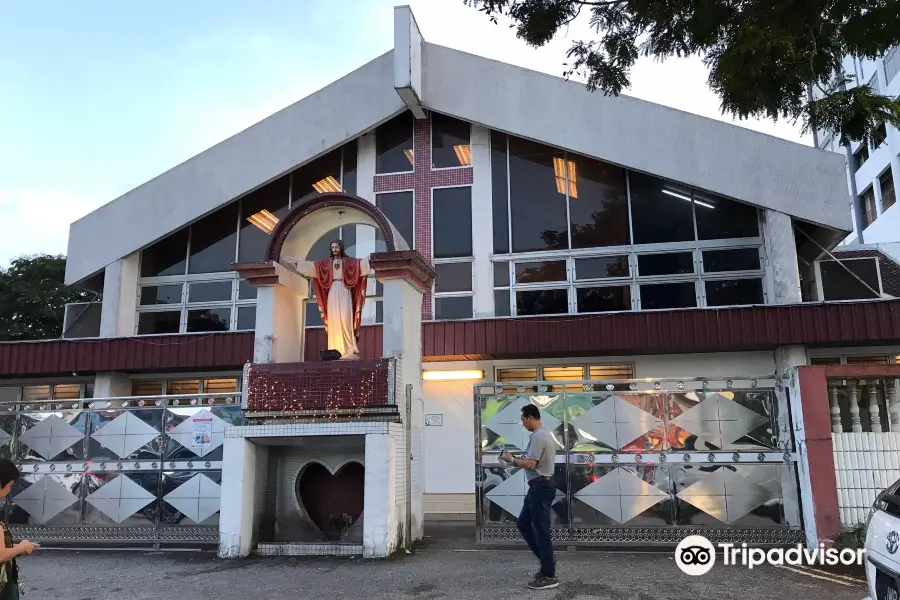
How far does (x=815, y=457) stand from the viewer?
7.86m

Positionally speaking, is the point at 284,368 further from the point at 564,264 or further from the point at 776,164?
the point at 776,164

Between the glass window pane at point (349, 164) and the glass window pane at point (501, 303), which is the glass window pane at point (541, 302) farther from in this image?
the glass window pane at point (349, 164)

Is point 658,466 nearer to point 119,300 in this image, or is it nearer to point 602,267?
point 602,267

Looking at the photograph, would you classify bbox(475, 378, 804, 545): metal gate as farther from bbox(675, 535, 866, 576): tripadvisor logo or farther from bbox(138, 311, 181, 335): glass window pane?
bbox(138, 311, 181, 335): glass window pane

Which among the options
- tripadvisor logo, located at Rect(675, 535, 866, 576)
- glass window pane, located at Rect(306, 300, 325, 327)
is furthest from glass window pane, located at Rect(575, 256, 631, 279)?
Answer: tripadvisor logo, located at Rect(675, 535, 866, 576)

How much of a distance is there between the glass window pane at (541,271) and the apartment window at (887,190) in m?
19.2

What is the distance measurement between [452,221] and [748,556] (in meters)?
9.51

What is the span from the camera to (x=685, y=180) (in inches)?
543

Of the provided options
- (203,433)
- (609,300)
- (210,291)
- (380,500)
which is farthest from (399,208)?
(380,500)

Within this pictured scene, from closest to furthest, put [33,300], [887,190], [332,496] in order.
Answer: [332,496] → [33,300] → [887,190]

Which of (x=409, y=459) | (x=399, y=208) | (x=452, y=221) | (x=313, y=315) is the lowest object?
(x=409, y=459)

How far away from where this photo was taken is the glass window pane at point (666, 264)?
14594 millimetres

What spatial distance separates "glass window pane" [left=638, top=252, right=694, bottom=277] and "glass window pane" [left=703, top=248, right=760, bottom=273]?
0.32m

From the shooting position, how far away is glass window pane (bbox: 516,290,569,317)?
1485 cm
